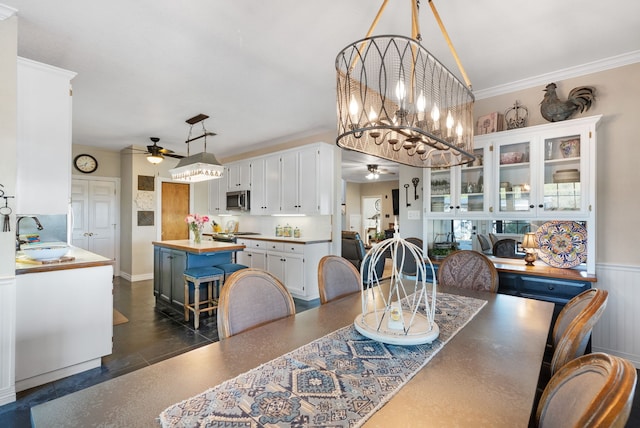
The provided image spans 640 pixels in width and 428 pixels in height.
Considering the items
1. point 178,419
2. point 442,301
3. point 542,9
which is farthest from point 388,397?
point 542,9

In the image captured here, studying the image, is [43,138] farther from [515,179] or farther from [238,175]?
[515,179]

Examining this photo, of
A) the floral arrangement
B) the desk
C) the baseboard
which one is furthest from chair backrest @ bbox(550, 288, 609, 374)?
the baseboard

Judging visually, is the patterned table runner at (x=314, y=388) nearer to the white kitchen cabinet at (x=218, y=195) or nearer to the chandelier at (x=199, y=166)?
the chandelier at (x=199, y=166)

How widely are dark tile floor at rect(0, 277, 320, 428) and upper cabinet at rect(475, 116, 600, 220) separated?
116 inches

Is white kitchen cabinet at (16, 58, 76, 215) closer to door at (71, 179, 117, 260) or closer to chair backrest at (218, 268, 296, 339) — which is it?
chair backrest at (218, 268, 296, 339)

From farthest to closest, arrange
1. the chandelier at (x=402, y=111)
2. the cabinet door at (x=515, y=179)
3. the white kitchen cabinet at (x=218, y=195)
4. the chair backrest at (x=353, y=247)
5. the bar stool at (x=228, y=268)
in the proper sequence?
the white kitchen cabinet at (x=218, y=195)
the chair backrest at (x=353, y=247)
the bar stool at (x=228, y=268)
the cabinet door at (x=515, y=179)
the chandelier at (x=402, y=111)

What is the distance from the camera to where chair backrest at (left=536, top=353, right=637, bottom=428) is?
59 centimetres

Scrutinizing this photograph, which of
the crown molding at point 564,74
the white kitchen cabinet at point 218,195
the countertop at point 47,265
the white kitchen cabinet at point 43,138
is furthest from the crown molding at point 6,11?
the white kitchen cabinet at point 218,195

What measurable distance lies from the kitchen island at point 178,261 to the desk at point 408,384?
2.62m

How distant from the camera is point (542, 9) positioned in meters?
2.00

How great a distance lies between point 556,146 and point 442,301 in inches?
76.0

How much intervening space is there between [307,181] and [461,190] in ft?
7.91

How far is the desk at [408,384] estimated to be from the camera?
0.83 metres

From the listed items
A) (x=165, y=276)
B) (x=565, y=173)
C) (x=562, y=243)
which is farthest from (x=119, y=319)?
(x=565, y=173)
